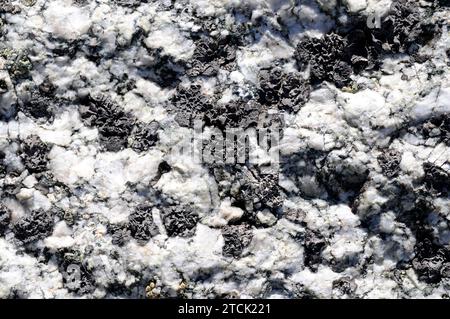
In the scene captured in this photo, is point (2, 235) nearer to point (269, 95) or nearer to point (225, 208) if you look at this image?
point (225, 208)

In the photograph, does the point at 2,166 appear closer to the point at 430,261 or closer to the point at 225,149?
the point at 225,149

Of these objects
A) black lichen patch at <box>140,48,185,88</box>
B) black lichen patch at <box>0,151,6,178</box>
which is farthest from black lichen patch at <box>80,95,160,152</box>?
black lichen patch at <box>0,151,6,178</box>

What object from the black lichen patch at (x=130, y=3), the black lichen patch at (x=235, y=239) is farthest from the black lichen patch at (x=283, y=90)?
the black lichen patch at (x=130, y=3)

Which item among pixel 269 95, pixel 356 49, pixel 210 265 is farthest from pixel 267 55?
pixel 210 265

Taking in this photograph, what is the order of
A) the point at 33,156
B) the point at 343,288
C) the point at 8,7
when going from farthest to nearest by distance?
1. the point at 8,7
2. the point at 33,156
3. the point at 343,288

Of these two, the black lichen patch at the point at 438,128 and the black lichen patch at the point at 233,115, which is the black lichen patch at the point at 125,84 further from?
the black lichen patch at the point at 438,128

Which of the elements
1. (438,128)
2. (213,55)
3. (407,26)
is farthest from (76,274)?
(407,26)
